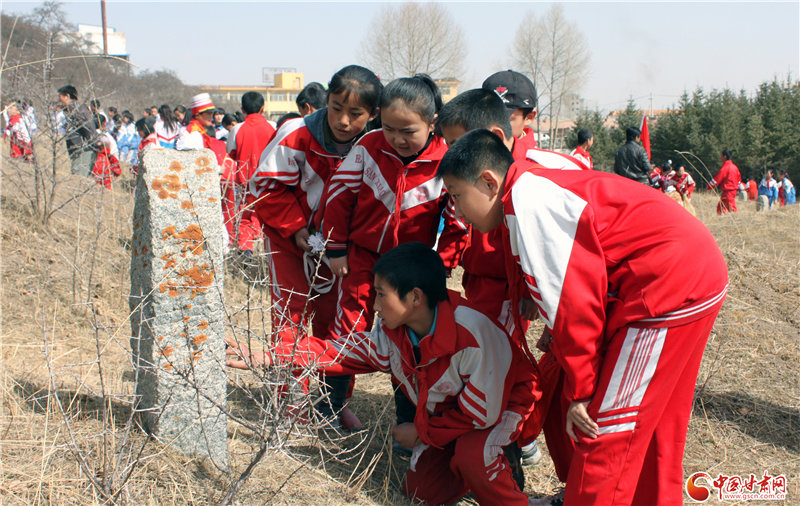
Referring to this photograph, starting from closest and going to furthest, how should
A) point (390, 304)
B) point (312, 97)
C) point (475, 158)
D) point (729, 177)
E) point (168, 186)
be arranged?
point (475, 158) < point (168, 186) < point (390, 304) < point (312, 97) < point (729, 177)

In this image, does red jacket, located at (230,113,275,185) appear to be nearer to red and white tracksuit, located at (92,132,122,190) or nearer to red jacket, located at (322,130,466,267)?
red and white tracksuit, located at (92,132,122,190)

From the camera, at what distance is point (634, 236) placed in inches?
81.7

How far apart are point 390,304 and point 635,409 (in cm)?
106

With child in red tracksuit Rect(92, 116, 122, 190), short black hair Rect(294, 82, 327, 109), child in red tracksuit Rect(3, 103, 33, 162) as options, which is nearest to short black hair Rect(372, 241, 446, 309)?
short black hair Rect(294, 82, 327, 109)

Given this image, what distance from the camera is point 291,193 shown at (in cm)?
336

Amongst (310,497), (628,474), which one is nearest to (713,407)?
(628,474)

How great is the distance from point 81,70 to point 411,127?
22.5m

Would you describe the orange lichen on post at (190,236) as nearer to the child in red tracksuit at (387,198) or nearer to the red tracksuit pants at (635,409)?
the child in red tracksuit at (387,198)

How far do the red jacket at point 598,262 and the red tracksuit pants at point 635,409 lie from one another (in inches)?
2.1

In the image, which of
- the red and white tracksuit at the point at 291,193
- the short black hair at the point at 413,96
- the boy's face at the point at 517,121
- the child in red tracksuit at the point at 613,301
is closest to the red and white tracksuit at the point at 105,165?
the red and white tracksuit at the point at 291,193

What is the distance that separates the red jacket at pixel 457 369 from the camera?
2.64 meters

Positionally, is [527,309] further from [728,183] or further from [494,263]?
[728,183]

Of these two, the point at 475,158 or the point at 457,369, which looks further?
the point at 457,369

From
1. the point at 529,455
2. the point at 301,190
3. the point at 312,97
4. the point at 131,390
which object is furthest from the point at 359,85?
the point at 312,97
